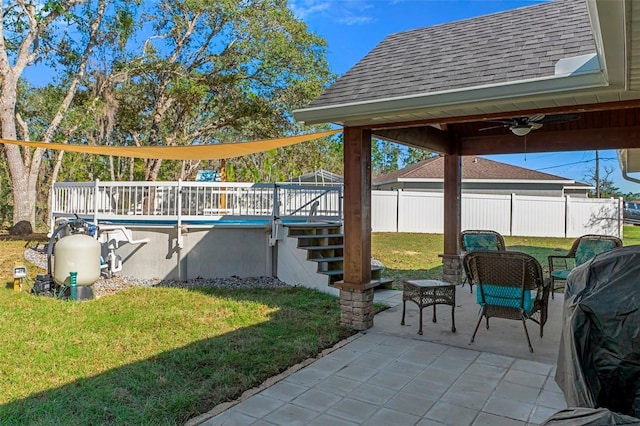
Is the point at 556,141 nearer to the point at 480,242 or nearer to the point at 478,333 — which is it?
A: the point at 480,242

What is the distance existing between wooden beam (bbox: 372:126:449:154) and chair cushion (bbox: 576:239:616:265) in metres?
2.82

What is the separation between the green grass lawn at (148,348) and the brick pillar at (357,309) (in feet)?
0.64

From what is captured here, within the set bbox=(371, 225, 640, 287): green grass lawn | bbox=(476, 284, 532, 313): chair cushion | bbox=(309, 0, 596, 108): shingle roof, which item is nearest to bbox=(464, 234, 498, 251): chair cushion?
bbox=(371, 225, 640, 287): green grass lawn

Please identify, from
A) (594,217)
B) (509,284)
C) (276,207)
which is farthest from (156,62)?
Result: (594,217)

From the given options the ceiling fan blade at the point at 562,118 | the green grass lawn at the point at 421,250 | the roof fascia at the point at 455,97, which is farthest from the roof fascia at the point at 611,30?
the green grass lawn at the point at 421,250

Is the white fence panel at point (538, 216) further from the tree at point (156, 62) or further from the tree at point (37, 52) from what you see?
the tree at point (37, 52)

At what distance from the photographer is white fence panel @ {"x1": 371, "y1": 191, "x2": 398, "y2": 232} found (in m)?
16.8

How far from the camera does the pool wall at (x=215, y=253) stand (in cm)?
872

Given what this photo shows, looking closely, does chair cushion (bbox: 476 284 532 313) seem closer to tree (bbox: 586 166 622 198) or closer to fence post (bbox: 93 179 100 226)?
fence post (bbox: 93 179 100 226)

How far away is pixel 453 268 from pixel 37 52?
15.3 m

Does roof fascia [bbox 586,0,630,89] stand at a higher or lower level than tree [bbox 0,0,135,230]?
lower

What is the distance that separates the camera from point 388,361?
4383 millimetres

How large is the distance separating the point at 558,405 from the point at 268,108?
13.5m

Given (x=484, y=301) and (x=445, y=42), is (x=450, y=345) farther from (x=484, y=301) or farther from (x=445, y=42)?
(x=445, y=42)
